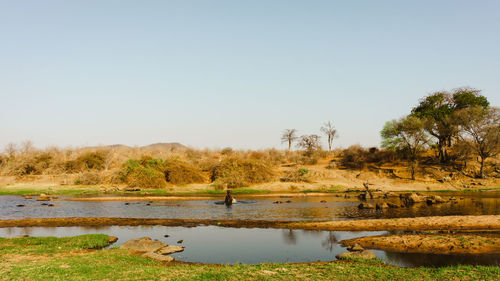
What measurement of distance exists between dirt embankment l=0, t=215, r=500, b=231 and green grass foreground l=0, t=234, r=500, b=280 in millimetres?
9113

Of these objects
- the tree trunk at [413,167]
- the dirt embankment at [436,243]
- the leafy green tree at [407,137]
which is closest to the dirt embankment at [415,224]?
the dirt embankment at [436,243]

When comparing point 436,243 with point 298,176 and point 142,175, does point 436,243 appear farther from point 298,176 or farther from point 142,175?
point 142,175

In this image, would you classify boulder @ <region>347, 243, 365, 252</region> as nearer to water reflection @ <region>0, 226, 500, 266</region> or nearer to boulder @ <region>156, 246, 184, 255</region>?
water reflection @ <region>0, 226, 500, 266</region>

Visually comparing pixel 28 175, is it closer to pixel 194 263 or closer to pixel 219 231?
pixel 219 231

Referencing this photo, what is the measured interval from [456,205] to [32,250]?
3418cm

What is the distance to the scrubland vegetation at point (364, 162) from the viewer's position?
5172cm

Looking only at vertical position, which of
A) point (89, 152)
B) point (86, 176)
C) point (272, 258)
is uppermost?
A: point (89, 152)

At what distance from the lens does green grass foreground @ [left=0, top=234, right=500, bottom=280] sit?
12469mm

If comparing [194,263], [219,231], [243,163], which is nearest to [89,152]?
[243,163]

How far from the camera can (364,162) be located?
5950 centimetres

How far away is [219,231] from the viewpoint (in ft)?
77.7

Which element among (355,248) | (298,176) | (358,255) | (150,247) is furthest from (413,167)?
(150,247)

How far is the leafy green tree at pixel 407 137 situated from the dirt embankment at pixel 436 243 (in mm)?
35581

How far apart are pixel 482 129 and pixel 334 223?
38.2m
